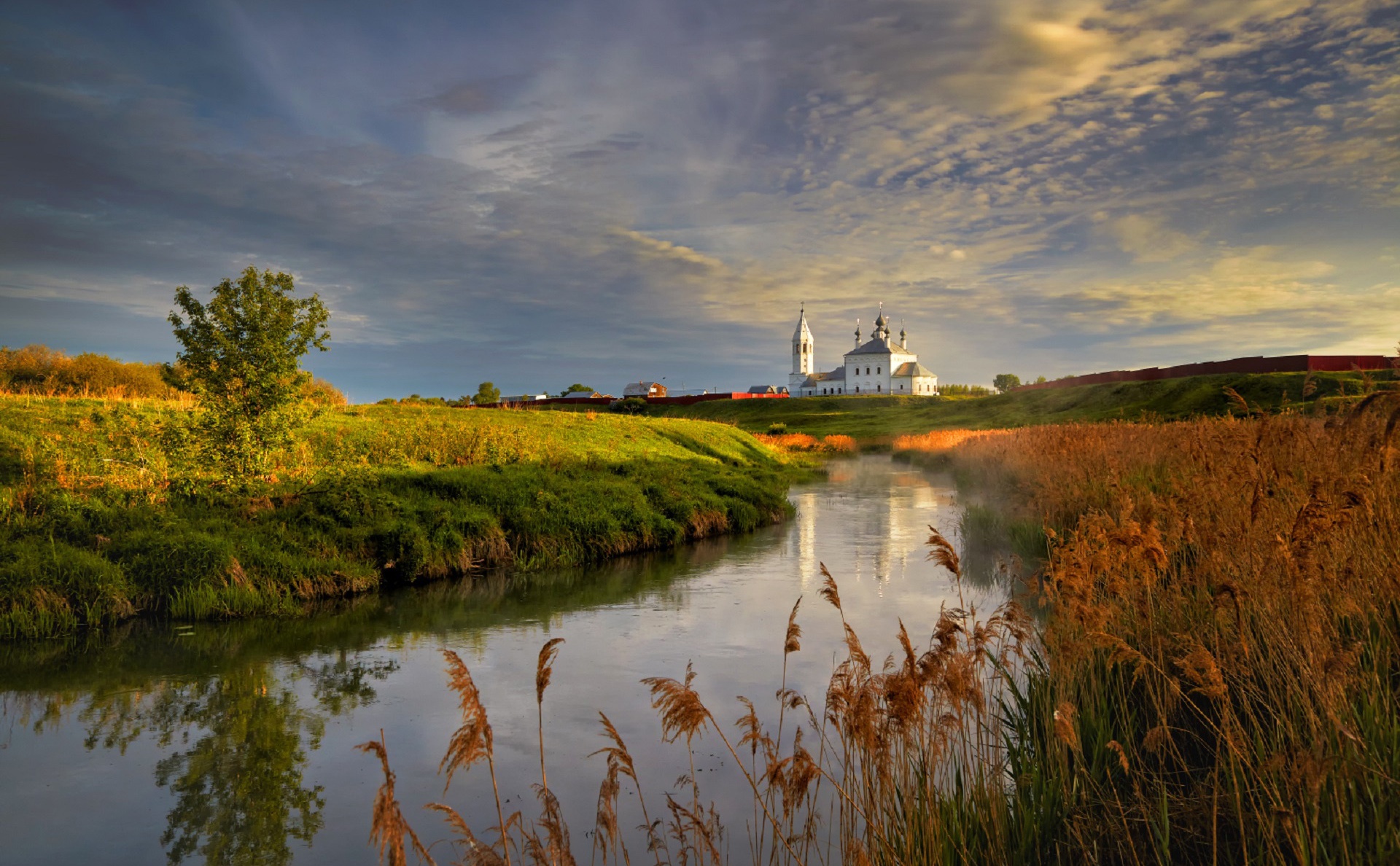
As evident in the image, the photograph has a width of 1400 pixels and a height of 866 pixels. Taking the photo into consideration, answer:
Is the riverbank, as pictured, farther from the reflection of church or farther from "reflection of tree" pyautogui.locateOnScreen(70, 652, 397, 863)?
"reflection of tree" pyautogui.locateOnScreen(70, 652, 397, 863)

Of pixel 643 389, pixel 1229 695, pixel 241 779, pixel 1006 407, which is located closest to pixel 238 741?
Result: pixel 241 779

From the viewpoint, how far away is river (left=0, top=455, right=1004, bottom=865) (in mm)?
7145

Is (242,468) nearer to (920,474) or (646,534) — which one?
(646,534)

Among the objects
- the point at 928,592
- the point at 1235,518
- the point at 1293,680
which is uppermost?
the point at 1235,518

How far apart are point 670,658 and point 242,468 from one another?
1093 centimetres

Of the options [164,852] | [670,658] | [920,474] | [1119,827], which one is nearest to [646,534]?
[670,658]

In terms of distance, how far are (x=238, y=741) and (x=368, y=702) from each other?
1.57 m

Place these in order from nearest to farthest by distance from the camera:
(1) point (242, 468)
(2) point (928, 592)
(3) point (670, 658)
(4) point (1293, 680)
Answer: (4) point (1293, 680) → (3) point (670, 658) → (2) point (928, 592) → (1) point (242, 468)

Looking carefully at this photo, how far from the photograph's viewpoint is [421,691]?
10.6m

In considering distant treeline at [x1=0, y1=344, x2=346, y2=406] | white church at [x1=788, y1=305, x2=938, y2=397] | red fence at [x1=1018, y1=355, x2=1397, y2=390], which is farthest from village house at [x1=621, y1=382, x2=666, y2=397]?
distant treeline at [x1=0, y1=344, x2=346, y2=406]

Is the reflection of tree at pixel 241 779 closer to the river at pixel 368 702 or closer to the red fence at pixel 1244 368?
the river at pixel 368 702

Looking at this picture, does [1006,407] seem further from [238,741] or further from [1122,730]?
[238,741]

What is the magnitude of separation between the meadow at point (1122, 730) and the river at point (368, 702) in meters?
0.61

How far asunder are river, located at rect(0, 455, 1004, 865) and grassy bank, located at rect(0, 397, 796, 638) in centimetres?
82
